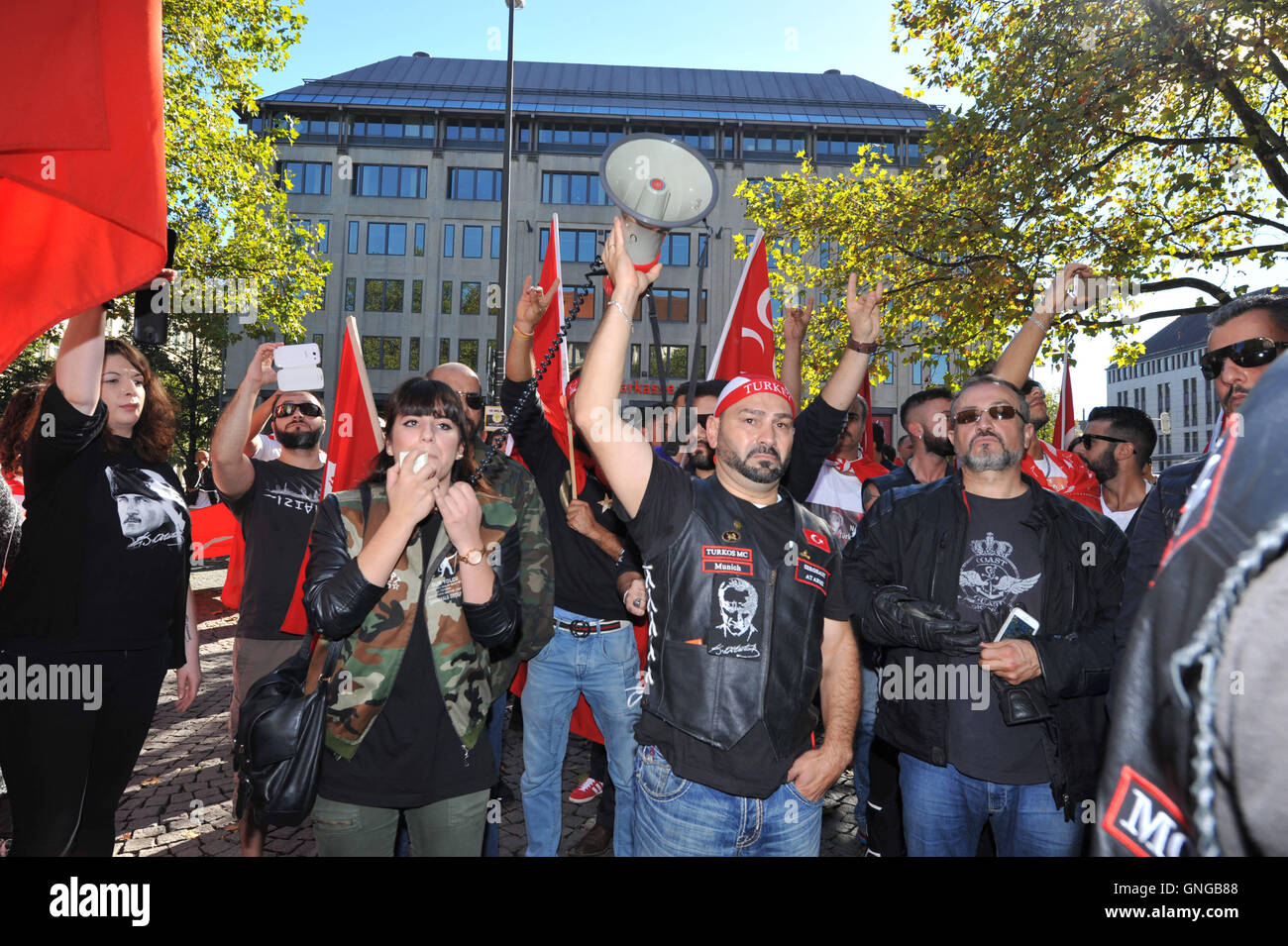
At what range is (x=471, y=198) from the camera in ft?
139

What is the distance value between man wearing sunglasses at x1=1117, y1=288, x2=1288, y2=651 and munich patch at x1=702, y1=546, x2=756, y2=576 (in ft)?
4.05

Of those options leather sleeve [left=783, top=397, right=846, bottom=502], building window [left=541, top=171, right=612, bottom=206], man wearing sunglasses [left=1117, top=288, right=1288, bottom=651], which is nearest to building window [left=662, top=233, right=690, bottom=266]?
building window [left=541, top=171, right=612, bottom=206]

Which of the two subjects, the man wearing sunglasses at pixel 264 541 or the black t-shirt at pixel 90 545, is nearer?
the black t-shirt at pixel 90 545

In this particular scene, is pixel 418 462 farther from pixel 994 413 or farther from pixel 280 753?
pixel 994 413

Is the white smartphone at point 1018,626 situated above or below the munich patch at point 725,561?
below

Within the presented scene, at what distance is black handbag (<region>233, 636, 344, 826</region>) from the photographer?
2326 millimetres

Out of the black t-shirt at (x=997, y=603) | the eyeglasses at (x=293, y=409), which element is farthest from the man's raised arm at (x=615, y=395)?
the eyeglasses at (x=293, y=409)

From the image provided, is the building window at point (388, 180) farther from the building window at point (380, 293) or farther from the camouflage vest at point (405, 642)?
the camouflage vest at point (405, 642)

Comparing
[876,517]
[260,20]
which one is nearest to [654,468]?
[876,517]

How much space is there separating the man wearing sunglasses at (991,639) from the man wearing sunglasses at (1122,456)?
2.12 meters

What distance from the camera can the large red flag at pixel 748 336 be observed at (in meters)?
5.32
